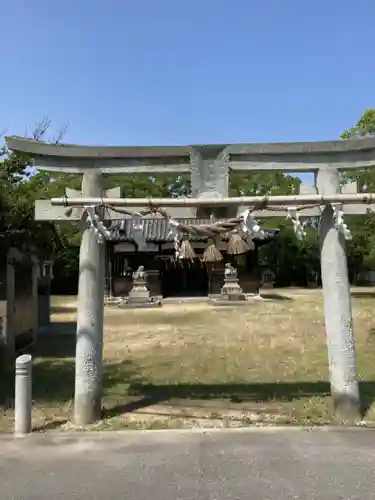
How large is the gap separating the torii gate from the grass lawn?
820mm

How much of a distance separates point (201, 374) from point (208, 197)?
14.3 ft

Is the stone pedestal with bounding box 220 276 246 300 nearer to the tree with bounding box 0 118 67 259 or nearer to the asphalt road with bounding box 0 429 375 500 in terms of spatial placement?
the tree with bounding box 0 118 67 259

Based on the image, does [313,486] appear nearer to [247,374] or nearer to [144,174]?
[144,174]

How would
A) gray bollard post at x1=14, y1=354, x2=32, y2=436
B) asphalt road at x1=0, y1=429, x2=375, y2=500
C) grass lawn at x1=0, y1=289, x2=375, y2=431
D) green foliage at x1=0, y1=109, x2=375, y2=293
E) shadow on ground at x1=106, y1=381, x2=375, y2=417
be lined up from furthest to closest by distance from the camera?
green foliage at x1=0, y1=109, x2=375, y2=293
shadow on ground at x1=106, y1=381, x2=375, y2=417
grass lawn at x1=0, y1=289, x2=375, y2=431
gray bollard post at x1=14, y1=354, x2=32, y2=436
asphalt road at x1=0, y1=429, x2=375, y2=500

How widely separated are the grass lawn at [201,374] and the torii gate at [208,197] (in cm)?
82

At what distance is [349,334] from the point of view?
6918 mm

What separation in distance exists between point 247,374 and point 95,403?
4.02 metres

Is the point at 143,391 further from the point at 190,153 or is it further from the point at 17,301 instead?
the point at 17,301

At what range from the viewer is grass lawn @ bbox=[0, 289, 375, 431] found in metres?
7.15

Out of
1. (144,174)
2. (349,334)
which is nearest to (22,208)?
(144,174)

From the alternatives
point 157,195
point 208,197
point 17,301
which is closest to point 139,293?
point 17,301

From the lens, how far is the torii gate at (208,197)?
6.88m

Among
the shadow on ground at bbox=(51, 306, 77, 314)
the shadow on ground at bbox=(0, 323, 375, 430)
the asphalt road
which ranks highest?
→ the shadow on ground at bbox=(51, 306, 77, 314)

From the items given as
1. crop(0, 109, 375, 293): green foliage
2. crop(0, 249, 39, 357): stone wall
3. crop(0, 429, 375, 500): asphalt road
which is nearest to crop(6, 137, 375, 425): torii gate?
crop(0, 429, 375, 500): asphalt road
